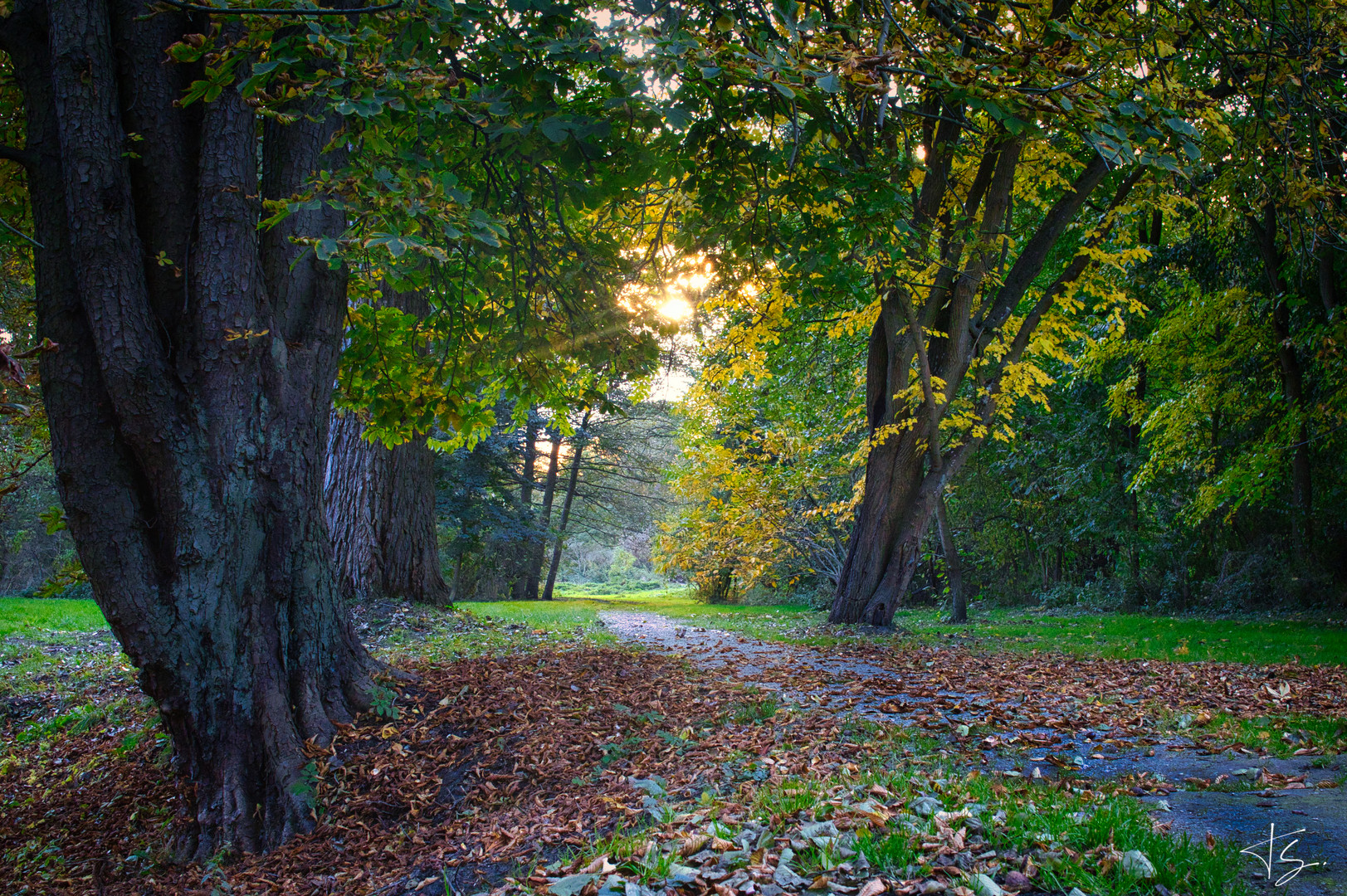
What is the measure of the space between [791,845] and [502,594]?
89.8 ft

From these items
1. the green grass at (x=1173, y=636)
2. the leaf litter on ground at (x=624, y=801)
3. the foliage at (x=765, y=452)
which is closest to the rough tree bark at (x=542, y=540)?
the foliage at (x=765, y=452)

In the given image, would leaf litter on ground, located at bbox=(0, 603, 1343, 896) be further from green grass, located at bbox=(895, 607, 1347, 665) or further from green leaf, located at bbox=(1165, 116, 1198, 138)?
green leaf, located at bbox=(1165, 116, 1198, 138)

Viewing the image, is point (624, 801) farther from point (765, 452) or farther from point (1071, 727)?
point (765, 452)

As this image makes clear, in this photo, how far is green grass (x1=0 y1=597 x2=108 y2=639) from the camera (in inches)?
383

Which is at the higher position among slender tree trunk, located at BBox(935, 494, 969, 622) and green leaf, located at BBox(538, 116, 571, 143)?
green leaf, located at BBox(538, 116, 571, 143)

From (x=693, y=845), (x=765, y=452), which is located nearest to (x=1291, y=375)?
(x=765, y=452)

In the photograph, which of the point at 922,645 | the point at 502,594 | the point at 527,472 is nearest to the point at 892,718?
the point at 922,645

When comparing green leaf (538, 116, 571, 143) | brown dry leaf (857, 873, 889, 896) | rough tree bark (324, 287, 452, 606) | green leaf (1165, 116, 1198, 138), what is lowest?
brown dry leaf (857, 873, 889, 896)

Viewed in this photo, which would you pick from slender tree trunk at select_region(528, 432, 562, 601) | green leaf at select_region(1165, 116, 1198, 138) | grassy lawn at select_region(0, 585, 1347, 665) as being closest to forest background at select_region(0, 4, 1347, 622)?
green leaf at select_region(1165, 116, 1198, 138)

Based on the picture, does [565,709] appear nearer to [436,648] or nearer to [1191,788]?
[436,648]

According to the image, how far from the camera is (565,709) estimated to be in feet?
15.5

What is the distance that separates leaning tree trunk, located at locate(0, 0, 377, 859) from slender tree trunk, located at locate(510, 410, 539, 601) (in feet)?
66.8

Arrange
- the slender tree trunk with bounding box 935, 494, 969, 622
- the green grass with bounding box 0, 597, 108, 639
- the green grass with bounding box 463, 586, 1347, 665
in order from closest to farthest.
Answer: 1. the green grass with bounding box 463, 586, 1347, 665
2. the green grass with bounding box 0, 597, 108, 639
3. the slender tree trunk with bounding box 935, 494, 969, 622

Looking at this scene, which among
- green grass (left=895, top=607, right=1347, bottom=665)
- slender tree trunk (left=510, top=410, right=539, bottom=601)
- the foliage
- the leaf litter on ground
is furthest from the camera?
slender tree trunk (left=510, top=410, right=539, bottom=601)
